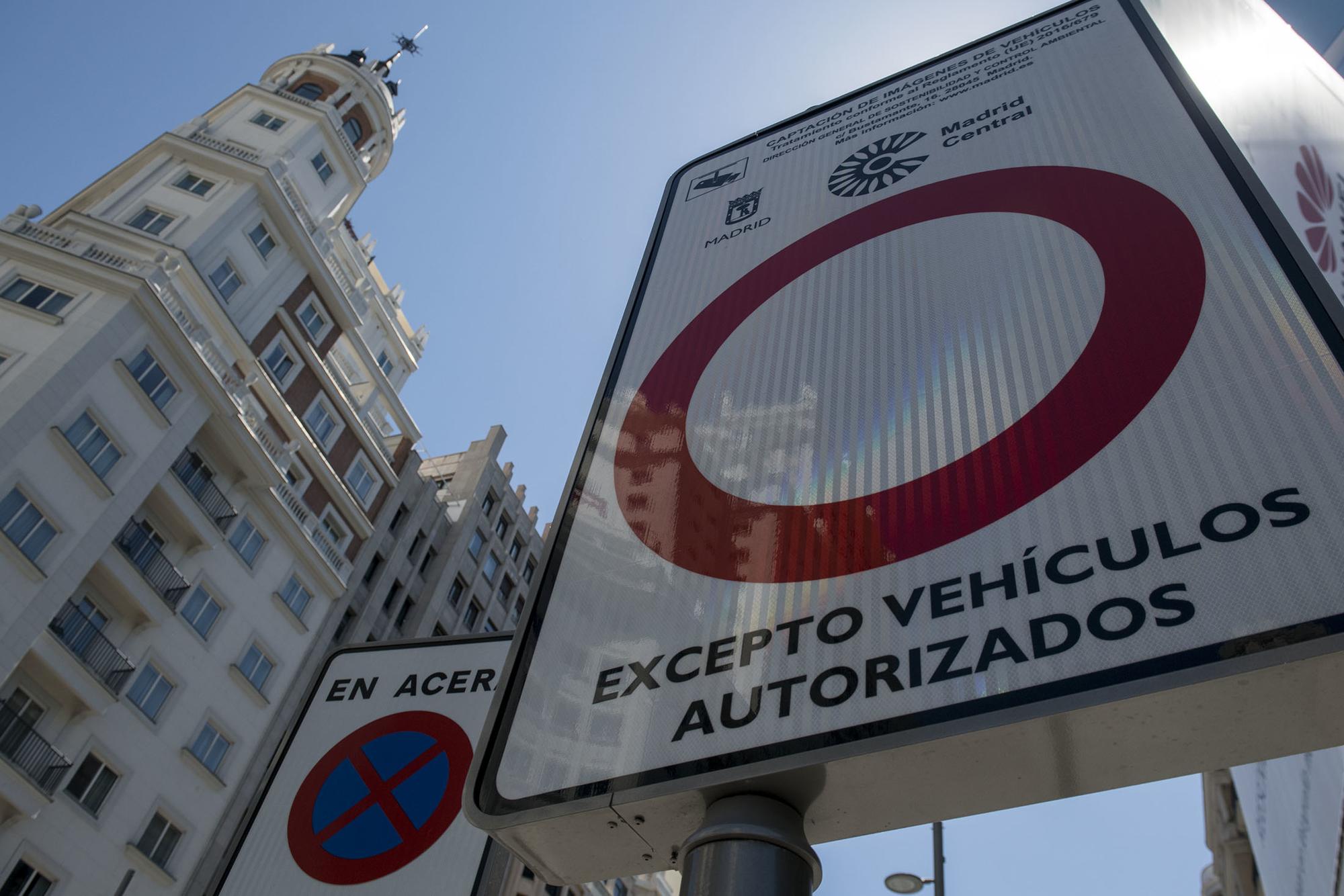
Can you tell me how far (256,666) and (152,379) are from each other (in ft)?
26.9

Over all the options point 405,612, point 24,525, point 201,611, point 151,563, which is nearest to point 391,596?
point 405,612

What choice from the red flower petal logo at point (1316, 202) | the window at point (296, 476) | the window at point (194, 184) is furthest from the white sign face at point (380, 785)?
the window at point (194, 184)

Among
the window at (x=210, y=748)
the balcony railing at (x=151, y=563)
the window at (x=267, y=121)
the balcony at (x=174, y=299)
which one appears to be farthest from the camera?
the window at (x=267, y=121)

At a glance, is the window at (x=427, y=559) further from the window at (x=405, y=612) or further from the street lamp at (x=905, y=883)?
the street lamp at (x=905, y=883)

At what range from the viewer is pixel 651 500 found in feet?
9.95

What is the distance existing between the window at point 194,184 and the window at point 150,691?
15.3 meters

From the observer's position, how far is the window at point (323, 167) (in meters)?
36.4

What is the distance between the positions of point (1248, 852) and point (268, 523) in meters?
35.4

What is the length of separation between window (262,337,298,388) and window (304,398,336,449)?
1378 mm

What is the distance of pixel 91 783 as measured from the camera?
21.0 metres

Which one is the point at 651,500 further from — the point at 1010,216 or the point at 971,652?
the point at 1010,216

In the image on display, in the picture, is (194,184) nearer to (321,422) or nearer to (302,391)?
(302,391)

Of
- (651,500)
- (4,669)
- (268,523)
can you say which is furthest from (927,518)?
(268,523)

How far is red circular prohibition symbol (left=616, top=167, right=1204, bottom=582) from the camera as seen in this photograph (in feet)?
7.93
